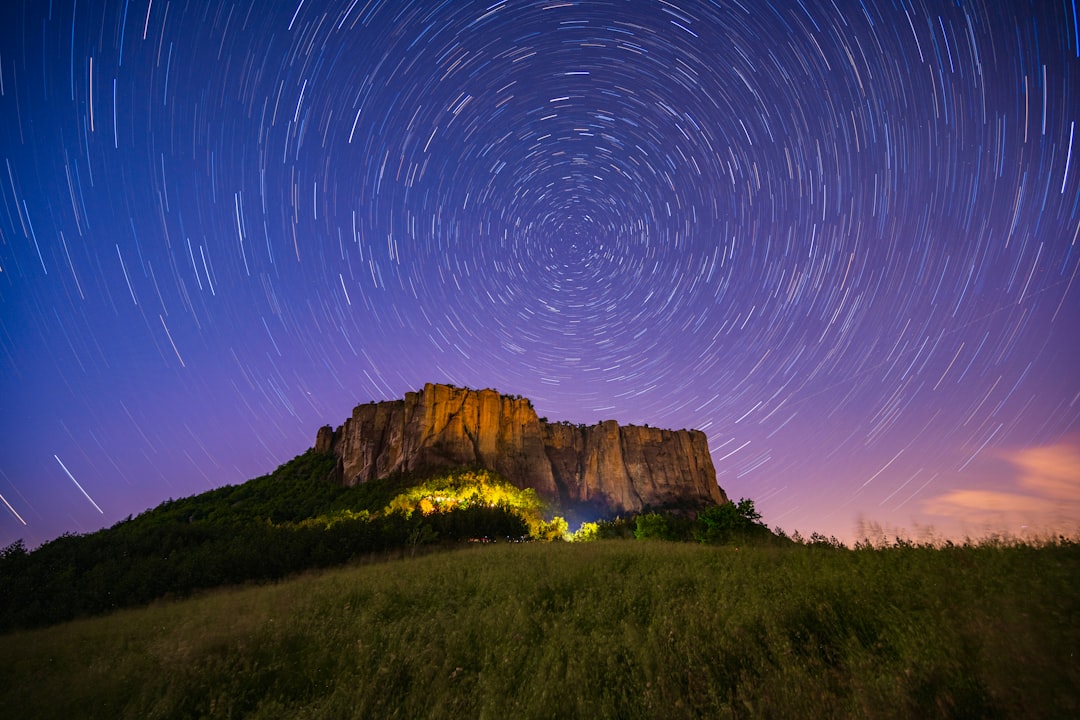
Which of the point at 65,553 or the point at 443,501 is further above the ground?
the point at 443,501

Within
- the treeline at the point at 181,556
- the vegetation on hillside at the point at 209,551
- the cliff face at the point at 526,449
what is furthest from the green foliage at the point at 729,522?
the cliff face at the point at 526,449

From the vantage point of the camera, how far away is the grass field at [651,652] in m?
3.38

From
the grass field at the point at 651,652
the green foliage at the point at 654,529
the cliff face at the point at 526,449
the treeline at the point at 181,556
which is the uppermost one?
the cliff face at the point at 526,449

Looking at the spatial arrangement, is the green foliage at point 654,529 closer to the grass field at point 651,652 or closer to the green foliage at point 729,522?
the green foliage at point 729,522

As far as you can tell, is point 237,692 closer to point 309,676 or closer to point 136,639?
point 309,676

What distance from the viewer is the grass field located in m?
3.38

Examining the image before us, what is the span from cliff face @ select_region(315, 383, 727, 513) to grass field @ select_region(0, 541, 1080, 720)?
184 ft

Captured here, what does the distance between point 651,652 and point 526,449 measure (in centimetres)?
7603

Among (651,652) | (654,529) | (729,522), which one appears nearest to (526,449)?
(654,529)

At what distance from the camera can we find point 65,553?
20.5 m

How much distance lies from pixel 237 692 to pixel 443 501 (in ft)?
137

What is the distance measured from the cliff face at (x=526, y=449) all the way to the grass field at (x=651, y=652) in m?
56.2

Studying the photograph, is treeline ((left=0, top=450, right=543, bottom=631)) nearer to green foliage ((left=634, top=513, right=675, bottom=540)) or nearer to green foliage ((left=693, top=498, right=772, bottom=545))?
green foliage ((left=634, top=513, right=675, bottom=540))

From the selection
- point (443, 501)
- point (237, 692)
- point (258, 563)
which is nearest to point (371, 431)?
point (443, 501)
